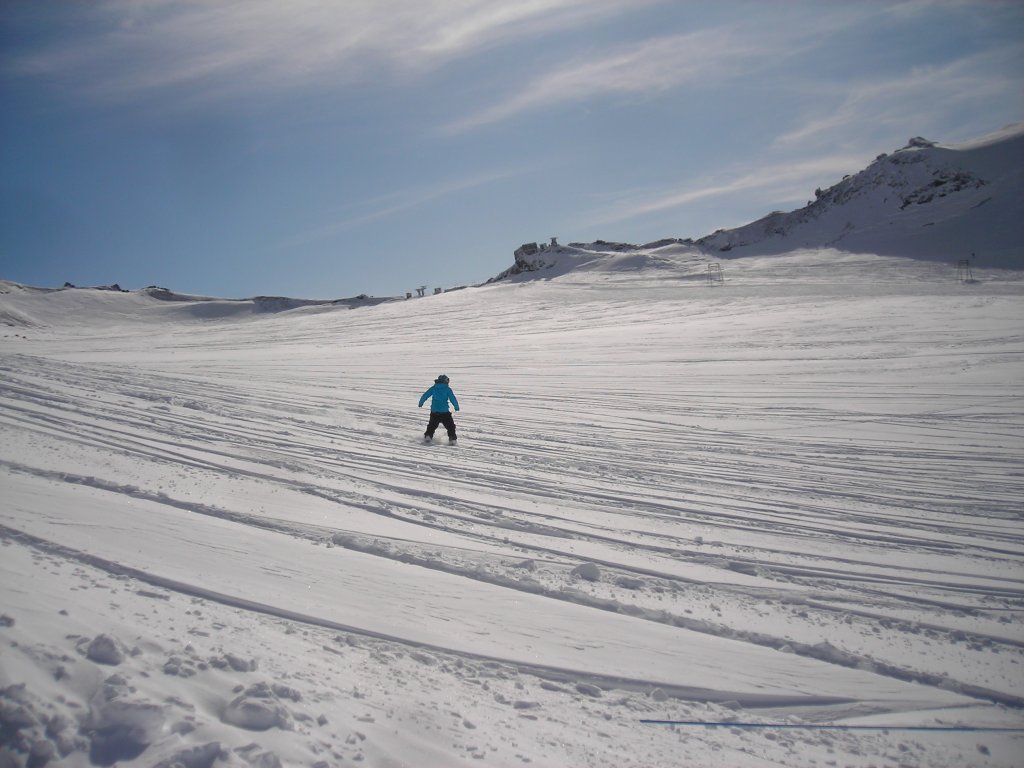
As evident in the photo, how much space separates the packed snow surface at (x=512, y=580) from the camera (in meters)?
3.02

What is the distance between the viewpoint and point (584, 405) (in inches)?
528

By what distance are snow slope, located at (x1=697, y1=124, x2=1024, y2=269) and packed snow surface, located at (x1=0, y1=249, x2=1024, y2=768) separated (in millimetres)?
38954

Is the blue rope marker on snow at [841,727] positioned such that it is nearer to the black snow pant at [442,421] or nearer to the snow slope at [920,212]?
the black snow pant at [442,421]

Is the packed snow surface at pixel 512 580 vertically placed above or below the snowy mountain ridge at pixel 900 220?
below

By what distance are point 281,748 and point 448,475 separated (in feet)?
16.0

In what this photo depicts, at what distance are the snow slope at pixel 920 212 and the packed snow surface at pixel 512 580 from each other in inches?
1534

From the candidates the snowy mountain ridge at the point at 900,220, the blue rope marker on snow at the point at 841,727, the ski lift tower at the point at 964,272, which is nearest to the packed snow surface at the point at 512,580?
the blue rope marker on snow at the point at 841,727

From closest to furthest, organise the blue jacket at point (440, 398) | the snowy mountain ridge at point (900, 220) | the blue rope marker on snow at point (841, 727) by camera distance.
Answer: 1. the blue rope marker on snow at point (841, 727)
2. the blue jacket at point (440, 398)
3. the snowy mountain ridge at point (900, 220)

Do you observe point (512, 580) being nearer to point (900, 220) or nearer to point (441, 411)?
point (441, 411)

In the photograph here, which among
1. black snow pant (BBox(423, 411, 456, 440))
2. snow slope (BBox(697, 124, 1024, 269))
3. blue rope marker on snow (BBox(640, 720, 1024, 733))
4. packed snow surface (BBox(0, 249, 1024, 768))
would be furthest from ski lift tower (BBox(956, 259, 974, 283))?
blue rope marker on snow (BBox(640, 720, 1024, 733))

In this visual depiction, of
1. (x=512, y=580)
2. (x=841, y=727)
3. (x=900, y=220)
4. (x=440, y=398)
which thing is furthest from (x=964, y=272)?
(x=841, y=727)

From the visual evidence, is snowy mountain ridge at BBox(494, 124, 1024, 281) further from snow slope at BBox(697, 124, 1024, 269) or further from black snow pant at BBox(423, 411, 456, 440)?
black snow pant at BBox(423, 411, 456, 440)

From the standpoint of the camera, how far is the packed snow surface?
119 inches

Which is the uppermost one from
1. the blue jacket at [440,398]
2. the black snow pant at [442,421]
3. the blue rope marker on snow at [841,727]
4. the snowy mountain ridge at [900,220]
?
the snowy mountain ridge at [900,220]
